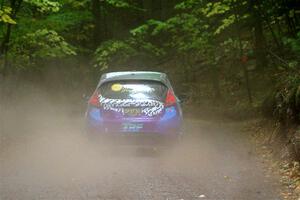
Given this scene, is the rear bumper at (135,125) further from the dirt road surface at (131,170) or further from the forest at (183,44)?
the forest at (183,44)

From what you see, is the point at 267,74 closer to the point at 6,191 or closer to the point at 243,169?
the point at 243,169

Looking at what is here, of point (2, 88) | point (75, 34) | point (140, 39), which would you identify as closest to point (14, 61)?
point (2, 88)

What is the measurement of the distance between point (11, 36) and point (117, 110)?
8140 mm

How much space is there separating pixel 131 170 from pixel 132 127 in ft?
5.04

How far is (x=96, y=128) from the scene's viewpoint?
12.2m

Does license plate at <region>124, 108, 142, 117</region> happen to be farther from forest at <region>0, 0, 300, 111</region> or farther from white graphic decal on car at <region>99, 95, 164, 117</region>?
forest at <region>0, 0, 300, 111</region>

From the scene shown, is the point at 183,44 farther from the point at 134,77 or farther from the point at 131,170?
the point at 131,170

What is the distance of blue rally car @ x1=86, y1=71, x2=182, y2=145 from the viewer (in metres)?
12.1

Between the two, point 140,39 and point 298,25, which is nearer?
point 298,25

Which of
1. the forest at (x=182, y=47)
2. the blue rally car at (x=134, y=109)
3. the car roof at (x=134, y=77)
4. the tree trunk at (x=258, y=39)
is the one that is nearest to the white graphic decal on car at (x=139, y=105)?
the blue rally car at (x=134, y=109)

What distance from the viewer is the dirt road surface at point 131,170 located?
343 inches

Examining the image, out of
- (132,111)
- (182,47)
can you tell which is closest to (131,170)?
(132,111)

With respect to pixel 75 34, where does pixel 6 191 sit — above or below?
below

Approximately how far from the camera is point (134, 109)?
12078 millimetres
